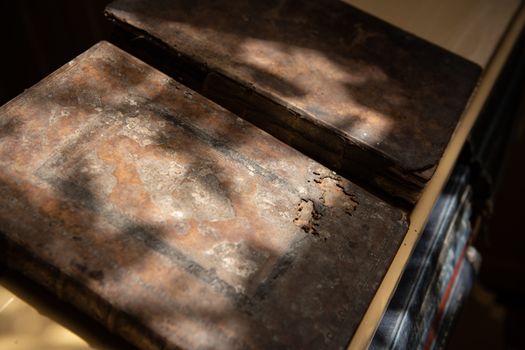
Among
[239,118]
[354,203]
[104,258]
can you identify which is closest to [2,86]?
[239,118]

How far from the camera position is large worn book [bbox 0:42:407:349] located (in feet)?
3.62

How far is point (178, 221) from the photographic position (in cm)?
120

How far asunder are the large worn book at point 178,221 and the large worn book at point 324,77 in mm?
119

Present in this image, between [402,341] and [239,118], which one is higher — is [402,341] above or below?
below

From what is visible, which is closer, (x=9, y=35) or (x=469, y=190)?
(x=469, y=190)

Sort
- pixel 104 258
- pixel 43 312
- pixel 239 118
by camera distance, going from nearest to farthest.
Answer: pixel 104 258 → pixel 43 312 → pixel 239 118

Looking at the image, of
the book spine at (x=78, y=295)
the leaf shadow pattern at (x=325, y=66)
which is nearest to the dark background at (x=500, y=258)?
the leaf shadow pattern at (x=325, y=66)

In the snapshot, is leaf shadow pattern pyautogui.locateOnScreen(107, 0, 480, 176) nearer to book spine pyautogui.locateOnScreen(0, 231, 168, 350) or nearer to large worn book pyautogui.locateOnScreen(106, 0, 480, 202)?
large worn book pyautogui.locateOnScreen(106, 0, 480, 202)

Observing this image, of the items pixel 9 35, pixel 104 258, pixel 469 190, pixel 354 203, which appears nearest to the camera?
pixel 104 258

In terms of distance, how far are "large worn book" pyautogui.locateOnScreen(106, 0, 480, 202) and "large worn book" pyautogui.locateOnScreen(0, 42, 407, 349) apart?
0.39ft

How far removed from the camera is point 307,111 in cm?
147

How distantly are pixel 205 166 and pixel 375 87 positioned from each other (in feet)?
1.99

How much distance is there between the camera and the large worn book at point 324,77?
4.83 feet

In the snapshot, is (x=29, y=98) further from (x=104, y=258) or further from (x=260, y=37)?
(x=260, y=37)
